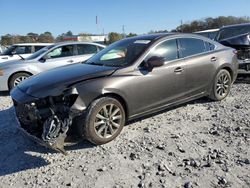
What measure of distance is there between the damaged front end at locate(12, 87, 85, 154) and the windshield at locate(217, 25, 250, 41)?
7651 mm

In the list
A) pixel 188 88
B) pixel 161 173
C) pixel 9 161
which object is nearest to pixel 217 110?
pixel 188 88

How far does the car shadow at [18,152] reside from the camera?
14.1 feet

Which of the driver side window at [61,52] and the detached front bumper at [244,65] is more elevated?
the driver side window at [61,52]

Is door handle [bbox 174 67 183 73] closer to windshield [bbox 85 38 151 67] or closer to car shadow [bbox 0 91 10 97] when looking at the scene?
windshield [bbox 85 38 151 67]

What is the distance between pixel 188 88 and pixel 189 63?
0.46 meters

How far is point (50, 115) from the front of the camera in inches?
182

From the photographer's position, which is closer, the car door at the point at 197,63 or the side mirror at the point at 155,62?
the side mirror at the point at 155,62

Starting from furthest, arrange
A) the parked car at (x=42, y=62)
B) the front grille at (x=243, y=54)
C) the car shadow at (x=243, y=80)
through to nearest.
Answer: the parked car at (x=42, y=62)
the car shadow at (x=243, y=80)
the front grille at (x=243, y=54)

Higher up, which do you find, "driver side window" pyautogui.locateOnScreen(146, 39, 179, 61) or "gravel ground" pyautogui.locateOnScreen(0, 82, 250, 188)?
"driver side window" pyautogui.locateOnScreen(146, 39, 179, 61)

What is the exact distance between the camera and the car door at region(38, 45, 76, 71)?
955 cm

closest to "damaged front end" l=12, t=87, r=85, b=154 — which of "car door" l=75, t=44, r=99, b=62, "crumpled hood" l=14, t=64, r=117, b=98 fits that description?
"crumpled hood" l=14, t=64, r=117, b=98

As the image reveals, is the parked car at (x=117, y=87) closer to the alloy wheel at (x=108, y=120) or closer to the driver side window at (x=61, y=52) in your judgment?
the alloy wheel at (x=108, y=120)

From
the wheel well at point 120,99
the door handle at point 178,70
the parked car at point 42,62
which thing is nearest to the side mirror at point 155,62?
the door handle at point 178,70

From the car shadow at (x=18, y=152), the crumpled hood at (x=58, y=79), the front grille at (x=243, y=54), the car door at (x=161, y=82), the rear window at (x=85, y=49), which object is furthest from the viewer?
the rear window at (x=85, y=49)
